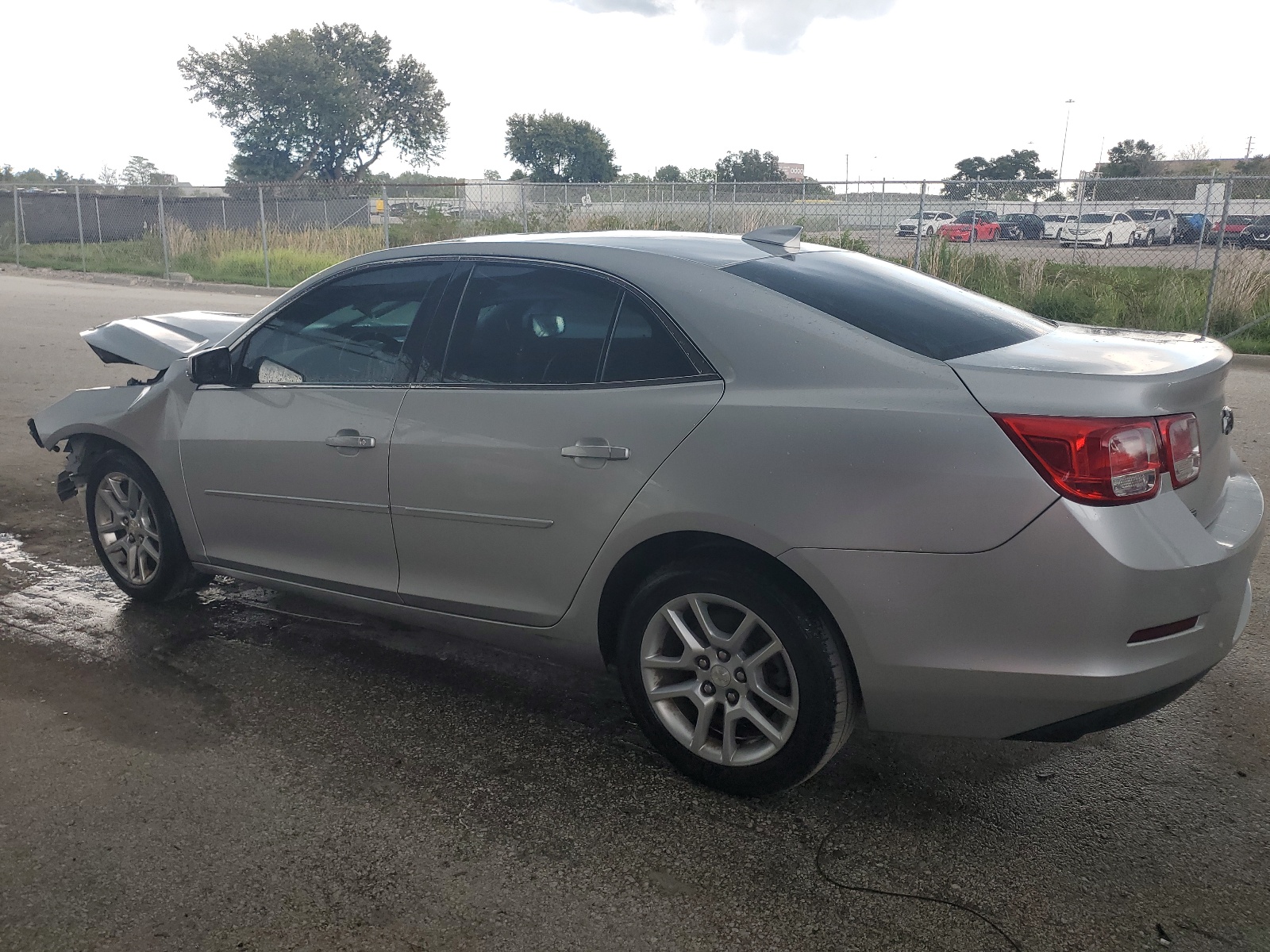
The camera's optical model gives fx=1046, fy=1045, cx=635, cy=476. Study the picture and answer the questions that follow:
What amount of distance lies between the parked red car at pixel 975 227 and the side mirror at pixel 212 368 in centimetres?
1381

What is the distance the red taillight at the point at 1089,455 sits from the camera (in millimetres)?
2498

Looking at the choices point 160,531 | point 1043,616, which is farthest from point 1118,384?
point 160,531

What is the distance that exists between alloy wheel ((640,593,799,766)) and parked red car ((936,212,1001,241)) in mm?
14326

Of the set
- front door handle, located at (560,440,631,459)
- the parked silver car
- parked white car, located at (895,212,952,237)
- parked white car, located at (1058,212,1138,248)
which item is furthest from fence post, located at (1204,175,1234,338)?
front door handle, located at (560,440,631,459)

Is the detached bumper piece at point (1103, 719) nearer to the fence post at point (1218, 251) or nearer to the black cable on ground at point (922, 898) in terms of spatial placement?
the black cable on ground at point (922, 898)

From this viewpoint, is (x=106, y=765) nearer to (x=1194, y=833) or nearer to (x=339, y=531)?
(x=339, y=531)

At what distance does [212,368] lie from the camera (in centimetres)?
412

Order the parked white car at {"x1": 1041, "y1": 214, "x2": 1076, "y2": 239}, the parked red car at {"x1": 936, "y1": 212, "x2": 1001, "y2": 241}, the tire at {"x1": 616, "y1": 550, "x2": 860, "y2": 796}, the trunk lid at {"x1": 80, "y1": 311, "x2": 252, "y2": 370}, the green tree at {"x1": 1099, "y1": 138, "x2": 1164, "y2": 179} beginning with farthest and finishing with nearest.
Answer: the green tree at {"x1": 1099, "y1": 138, "x2": 1164, "y2": 179}
the parked white car at {"x1": 1041, "y1": 214, "x2": 1076, "y2": 239}
the parked red car at {"x1": 936, "y1": 212, "x2": 1001, "y2": 241}
the trunk lid at {"x1": 80, "y1": 311, "x2": 252, "y2": 370}
the tire at {"x1": 616, "y1": 550, "x2": 860, "y2": 796}

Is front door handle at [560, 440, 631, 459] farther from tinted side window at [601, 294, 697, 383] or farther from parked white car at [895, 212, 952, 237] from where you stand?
parked white car at [895, 212, 952, 237]

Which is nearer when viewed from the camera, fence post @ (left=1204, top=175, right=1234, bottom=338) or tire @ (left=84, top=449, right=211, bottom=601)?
tire @ (left=84, top=449, right=211, bottom=601)

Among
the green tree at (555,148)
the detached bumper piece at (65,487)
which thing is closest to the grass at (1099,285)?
the detached bumper piece at (65,487)

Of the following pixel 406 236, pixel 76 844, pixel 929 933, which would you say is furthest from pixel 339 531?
pixel 406 236

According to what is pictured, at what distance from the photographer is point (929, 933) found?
2.47 m

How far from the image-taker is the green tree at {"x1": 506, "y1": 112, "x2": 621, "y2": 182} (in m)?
80.8
